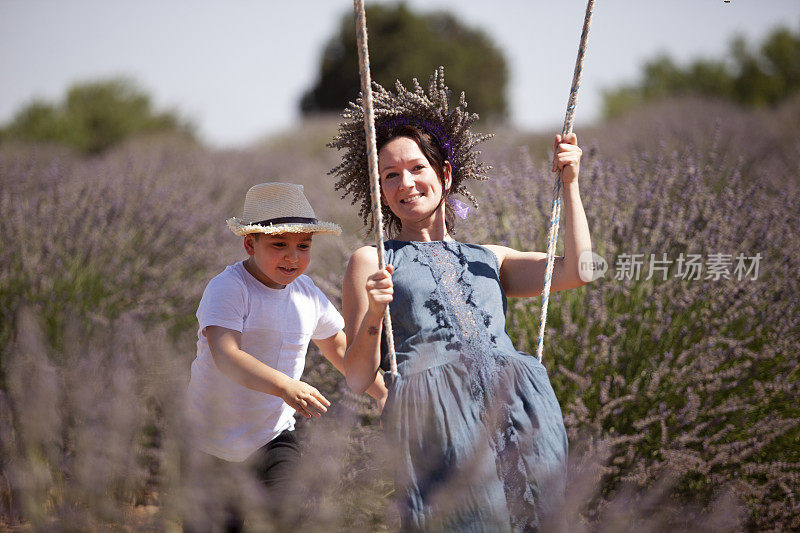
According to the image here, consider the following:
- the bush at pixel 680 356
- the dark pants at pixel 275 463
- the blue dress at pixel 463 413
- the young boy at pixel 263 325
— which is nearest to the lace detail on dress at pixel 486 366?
the blue dress at pixel 463 413

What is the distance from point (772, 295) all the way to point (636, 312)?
1.82 ft

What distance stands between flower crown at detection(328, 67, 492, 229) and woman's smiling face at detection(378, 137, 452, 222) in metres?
0.10

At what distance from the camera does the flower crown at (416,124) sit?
200cm

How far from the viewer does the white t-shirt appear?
6.11 ft

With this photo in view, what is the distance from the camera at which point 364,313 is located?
68.9 inches

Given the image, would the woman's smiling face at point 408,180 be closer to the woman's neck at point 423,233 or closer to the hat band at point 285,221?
the woman's neck at point 423,233

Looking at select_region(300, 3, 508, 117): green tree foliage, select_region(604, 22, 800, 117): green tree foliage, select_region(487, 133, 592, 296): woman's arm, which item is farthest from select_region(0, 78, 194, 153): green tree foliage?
select_region(487, 133, 592, 296): woman's arm

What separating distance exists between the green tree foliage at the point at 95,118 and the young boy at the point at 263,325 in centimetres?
1459

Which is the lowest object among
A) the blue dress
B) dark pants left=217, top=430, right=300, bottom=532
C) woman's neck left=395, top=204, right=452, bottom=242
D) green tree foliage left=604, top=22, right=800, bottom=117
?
dark pants left=217, top=430, right=300, bottom=532

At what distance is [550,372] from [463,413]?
3.60 feet

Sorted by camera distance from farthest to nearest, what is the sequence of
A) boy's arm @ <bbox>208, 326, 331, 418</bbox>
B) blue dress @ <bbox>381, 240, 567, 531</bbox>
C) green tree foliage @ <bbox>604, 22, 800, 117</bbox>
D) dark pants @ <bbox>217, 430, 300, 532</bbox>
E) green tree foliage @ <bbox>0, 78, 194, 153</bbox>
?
green tree foliage @ <bbox>604, 22, 800, 117</bbox> < green tree foliage @ <bbox>0, 78, 194, 153</bbox> < dark pants @ <bbox>217, 430, 300, 532</bbox> < boy's arm @ <bbox>208, 326, 331, 418</bbox> < blue dress @ <bbox>381, 240, 567, 531</bbox>

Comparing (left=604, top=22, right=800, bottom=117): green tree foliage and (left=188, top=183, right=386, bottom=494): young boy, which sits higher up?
(left=604, top=22, right=800, bottom=117): green tree foliage

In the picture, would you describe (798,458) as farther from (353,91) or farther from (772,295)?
(353,91)

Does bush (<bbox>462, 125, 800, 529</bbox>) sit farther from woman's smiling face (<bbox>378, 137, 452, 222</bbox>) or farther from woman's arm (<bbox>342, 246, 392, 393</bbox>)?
woman's arm (<bbox>342, 246, 392, 393</bbox>)
